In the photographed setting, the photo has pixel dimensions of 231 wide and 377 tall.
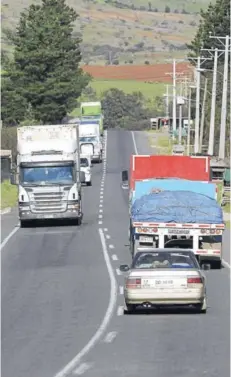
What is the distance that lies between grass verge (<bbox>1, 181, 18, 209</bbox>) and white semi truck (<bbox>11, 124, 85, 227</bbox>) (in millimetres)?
14583

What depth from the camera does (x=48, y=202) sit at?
48.5 meters

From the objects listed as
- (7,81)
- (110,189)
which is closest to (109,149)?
(7,81)

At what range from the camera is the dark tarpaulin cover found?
33000 mm

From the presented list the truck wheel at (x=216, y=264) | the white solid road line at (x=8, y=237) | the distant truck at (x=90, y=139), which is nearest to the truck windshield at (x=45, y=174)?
the white solid road line at (x=8, y=237)

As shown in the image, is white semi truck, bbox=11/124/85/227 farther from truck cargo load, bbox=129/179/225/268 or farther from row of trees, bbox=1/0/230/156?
row of trees, bbox=1/0/230/156

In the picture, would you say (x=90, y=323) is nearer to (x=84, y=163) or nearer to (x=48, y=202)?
(x=48, y=202)

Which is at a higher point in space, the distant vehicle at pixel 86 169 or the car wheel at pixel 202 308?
the car wheel at pixel 202 308

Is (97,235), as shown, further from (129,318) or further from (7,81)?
(7,81)

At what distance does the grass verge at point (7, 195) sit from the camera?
6557 cm

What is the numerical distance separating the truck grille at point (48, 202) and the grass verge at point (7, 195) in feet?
48.3

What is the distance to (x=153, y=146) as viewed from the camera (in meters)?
118

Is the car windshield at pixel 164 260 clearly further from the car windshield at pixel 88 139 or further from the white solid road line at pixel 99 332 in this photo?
the car windshield at pixel 88 139

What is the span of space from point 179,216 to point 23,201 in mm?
16308

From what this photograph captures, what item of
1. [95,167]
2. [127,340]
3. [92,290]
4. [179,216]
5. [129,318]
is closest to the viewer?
[127,340]
